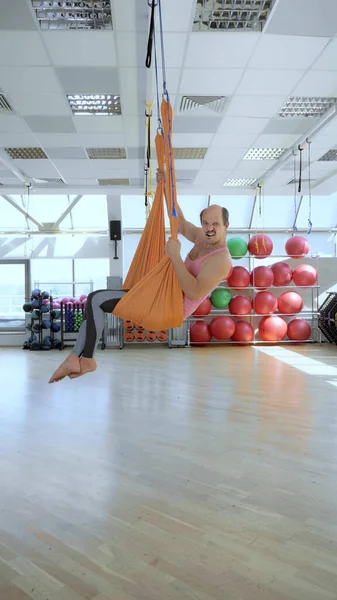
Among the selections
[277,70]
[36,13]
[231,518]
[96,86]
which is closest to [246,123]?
[277,70]

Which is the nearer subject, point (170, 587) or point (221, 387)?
point (170, 587)

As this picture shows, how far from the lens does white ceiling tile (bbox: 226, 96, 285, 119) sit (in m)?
4.46

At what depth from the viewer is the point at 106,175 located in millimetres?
7105

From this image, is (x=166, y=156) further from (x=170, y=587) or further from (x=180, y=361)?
(x=180, y=361)

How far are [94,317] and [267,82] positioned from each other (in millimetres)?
3108

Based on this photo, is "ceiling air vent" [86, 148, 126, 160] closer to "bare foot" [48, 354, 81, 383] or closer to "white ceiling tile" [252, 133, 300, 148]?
"white ceiling tile" [252, 133, 300, 148]

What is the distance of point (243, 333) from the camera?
8.38 m

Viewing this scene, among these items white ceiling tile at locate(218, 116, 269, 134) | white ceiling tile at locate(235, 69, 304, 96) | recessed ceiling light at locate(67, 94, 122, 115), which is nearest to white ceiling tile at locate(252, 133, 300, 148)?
white ceiling tile at locate(218, 116, 269, 134)

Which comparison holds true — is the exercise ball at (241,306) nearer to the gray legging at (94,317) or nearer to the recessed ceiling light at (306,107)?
the recessed ceiling light at (306,107)

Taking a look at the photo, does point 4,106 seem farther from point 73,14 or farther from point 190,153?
point 190,153

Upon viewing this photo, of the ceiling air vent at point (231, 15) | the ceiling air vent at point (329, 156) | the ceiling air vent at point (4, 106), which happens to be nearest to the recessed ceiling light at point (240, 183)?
the ceiling air vent at point (329, 156)

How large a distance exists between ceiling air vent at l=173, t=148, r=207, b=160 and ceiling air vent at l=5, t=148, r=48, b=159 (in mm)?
1801

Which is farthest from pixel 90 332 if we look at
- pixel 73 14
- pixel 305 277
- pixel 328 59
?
pixel 305 277

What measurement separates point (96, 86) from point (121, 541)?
383 cm
